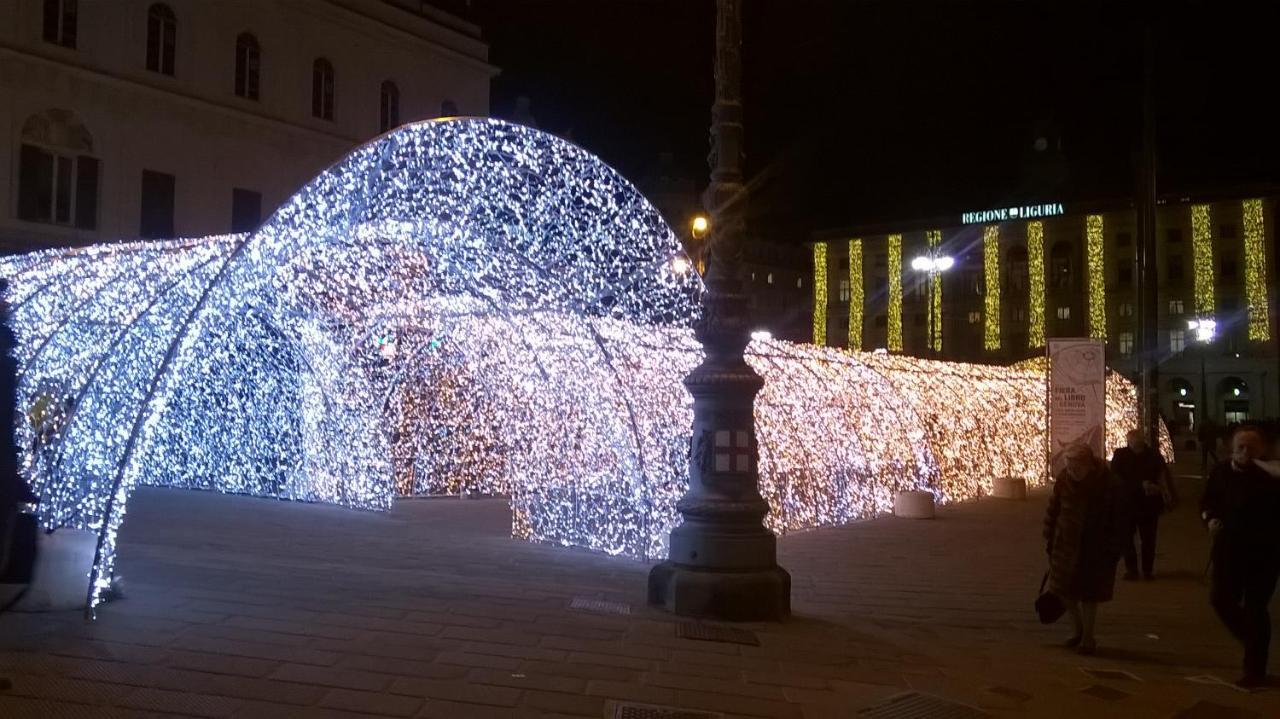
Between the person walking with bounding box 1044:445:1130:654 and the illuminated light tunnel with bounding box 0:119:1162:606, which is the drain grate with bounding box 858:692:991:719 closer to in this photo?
the person walking with bounding box 1044:445:1130:654

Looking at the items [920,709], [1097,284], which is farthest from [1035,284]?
[920,709]

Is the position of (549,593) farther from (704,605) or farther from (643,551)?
(643,551)

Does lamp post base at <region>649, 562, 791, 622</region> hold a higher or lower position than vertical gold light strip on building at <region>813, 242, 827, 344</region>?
lower

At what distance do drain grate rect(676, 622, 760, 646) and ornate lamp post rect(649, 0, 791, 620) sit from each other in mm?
269

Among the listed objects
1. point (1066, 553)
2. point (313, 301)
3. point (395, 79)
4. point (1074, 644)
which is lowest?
point (1074, 644)

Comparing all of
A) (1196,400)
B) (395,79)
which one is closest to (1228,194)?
(1196,400)

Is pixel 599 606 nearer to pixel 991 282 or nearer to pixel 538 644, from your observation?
pixel 538 644

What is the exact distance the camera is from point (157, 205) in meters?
27.8

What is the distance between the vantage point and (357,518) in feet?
53.5

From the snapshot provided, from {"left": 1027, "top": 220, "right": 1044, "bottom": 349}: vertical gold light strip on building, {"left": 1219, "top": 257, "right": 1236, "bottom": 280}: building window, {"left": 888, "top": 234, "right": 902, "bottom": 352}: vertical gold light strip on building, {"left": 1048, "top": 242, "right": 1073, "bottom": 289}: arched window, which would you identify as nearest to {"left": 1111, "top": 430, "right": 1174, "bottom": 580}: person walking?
{"left": 1219, "top": 257, "right": 1236, "bottom": 280}: building window

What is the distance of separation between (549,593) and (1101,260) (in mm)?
67599

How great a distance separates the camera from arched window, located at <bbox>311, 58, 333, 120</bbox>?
104 feet

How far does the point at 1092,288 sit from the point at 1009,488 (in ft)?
170

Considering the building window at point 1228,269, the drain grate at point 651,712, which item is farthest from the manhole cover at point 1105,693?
the building window at point 1228,269
